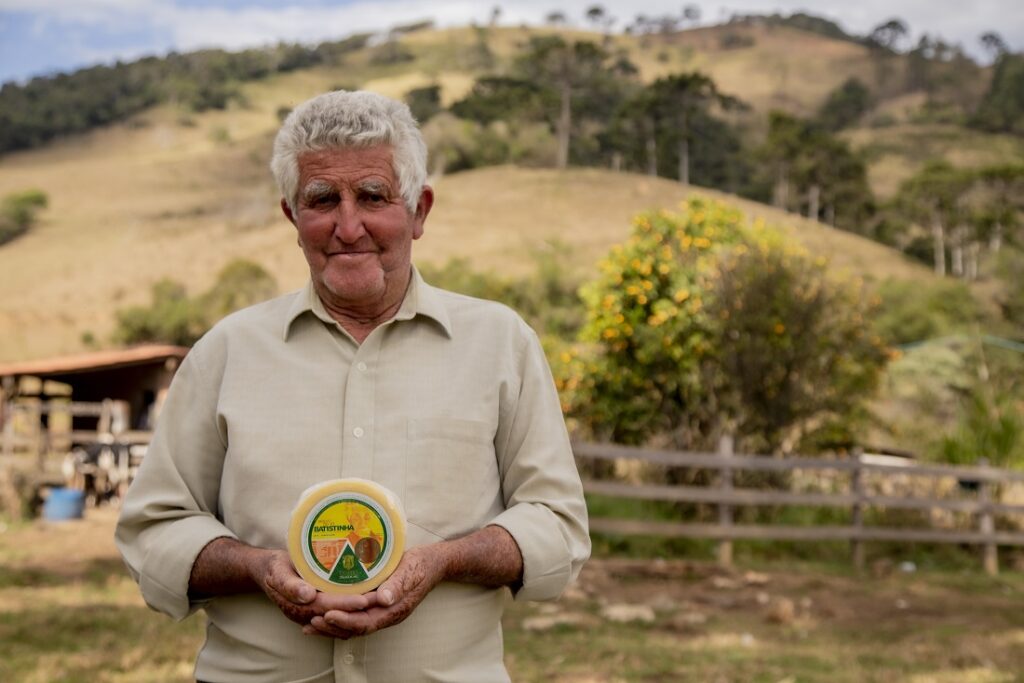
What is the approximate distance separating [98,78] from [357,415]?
10647cm

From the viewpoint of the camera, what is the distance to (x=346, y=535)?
189 cm

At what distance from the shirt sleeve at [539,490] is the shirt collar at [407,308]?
0.17m

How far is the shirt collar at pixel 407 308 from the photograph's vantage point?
218 centimetres

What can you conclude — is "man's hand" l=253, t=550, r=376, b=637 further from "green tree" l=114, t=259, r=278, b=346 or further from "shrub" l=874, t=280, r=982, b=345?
"green tree" l=114, t=259, r=278, b=346

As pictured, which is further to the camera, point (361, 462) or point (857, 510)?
point (857, 510)

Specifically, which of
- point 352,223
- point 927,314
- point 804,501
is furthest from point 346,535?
point 927,314

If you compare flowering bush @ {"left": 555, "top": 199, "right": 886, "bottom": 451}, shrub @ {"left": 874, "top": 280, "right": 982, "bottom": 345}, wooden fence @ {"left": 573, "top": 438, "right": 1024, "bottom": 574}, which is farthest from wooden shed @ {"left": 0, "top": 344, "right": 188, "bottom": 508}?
shrub @ {"left": 874, "top": 280, "right": 982, "bottom": 345}

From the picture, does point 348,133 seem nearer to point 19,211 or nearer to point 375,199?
point 375,199

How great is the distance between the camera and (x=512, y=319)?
7.44 ft

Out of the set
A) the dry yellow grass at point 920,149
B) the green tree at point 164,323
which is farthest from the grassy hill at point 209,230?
the dry yellow grass at point 920,149

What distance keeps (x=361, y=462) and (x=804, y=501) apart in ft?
35.0

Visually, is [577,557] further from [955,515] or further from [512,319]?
[955,515]

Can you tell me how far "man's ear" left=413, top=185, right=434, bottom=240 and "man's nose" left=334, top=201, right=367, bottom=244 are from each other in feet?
0.49

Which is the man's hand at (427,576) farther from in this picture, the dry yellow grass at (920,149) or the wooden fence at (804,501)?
the dry yellow grass at (920,149)
